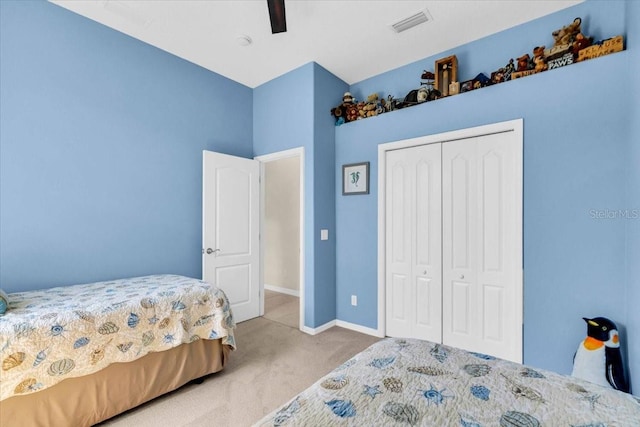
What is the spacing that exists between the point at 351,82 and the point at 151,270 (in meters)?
3.20

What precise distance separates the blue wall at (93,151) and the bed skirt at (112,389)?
109 cm

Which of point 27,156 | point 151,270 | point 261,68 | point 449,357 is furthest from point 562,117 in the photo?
point 27,156

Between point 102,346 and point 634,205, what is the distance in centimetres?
345

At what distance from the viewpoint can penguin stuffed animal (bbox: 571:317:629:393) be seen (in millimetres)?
1834

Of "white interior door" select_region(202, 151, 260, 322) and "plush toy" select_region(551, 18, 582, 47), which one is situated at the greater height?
"plush toy" select_region(551, 18, 582, 47)

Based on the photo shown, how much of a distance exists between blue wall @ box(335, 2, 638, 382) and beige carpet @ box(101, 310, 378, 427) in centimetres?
167

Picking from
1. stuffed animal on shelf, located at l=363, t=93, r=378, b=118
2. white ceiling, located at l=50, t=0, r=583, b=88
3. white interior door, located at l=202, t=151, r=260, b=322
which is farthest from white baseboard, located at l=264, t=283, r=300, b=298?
white ceiling, located at l=50, t=0, r=583, b=88

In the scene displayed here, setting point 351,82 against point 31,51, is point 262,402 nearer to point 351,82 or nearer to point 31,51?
→ point 31,51

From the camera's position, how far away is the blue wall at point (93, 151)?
2.20m

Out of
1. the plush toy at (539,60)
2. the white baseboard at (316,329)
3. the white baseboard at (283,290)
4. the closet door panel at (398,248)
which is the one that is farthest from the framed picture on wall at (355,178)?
the white baseboard at (283,290)

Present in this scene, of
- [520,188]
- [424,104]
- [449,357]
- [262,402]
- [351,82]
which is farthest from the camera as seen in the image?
[351,82]

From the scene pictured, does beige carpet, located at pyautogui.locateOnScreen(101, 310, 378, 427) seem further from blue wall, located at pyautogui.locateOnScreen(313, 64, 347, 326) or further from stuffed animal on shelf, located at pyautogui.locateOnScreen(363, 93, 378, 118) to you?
stuffed animal on shelf, located at pyautogui.locateOnScreen(363, 93, 378, 118)

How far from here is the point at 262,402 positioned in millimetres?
2008

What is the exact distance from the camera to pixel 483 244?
102 inches
